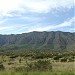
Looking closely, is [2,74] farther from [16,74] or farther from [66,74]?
[66,74]

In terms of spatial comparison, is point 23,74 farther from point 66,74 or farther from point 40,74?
point 66,74

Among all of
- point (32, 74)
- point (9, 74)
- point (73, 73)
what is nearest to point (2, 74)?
point (9, 74)

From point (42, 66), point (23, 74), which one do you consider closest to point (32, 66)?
point (42, 66)

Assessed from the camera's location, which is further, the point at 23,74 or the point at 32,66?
the point at 32,66

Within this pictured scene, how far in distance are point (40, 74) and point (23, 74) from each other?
1103mm

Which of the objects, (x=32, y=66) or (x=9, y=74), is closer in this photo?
(x=9, y=74)

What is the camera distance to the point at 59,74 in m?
16.0

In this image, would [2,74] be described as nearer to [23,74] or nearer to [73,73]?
[23,74]

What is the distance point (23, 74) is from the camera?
16234mm

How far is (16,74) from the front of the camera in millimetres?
16156

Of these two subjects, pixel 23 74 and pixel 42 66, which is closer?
pixel 23 74

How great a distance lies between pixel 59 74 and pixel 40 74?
3.92 feet

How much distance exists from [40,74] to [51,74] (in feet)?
2.28

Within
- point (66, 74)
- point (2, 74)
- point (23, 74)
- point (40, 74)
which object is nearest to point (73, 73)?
point (66, 74)
